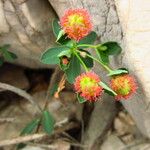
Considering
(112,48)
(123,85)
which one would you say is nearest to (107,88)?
(123,85)

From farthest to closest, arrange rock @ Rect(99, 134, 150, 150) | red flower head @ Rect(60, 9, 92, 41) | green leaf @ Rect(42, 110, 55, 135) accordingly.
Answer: rock @ Rect(99, 134, 150, 150)
green leaf @ Rect(42, 110, 55, 135)
red flower head @ Rect(60, 9, 92, 41)

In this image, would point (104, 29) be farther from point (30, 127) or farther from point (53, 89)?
point (30, 127)

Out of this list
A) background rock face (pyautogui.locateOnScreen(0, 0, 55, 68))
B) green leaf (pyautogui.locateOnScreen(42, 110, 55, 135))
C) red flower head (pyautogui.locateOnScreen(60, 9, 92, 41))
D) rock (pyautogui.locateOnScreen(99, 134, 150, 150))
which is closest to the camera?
red flower head (pyautogui.locateOnScreen(60, 9, 92, 41))

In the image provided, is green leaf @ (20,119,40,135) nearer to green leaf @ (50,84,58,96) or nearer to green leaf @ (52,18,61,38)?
green leaf @ (50,84,58,96)

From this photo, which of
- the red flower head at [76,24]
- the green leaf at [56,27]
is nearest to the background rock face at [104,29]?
the green leaf at [56,27]

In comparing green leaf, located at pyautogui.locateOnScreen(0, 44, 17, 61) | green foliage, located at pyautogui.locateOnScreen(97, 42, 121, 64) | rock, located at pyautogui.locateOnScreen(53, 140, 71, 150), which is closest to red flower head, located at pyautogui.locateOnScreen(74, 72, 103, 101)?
green foliage, located at pyautogui.locateOnScreen(97, 42, 121, 64)

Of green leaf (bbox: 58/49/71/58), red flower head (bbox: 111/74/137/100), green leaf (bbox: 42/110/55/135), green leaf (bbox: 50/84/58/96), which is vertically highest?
green leaf (bbox: 58/49/71/58)

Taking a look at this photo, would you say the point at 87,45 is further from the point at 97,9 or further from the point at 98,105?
the point at 98,105

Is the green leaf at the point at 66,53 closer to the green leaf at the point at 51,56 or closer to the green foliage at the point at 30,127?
the green leaf at the point at 51,56
